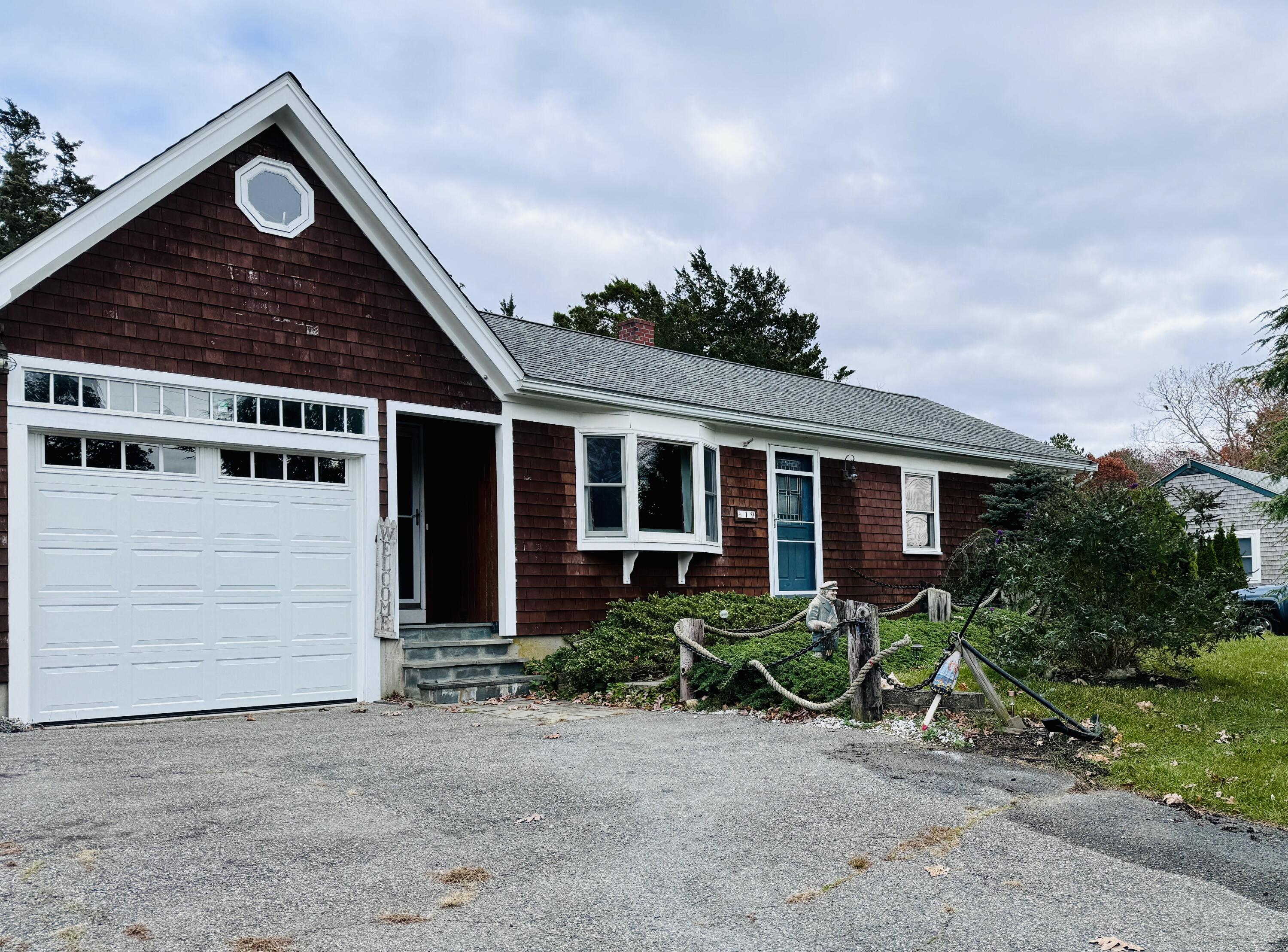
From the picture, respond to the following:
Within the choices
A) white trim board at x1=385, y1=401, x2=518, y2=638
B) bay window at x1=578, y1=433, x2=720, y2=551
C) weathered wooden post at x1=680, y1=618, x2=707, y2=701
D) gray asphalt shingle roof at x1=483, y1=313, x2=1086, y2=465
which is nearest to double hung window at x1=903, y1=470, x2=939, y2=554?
Answer: gray asphalt shingle roof at x1=483, y1=313, x2=1086, y2=465

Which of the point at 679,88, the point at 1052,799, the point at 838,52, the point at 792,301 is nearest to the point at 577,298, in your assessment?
the point at 792,301

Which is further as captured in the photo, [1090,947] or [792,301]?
[792,301]

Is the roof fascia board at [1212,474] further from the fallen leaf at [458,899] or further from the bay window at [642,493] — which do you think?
the fallen leaf at [458,899]

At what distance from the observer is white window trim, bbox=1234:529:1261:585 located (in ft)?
86.0

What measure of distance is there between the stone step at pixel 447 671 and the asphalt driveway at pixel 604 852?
3147 mm

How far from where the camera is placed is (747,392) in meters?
16.8

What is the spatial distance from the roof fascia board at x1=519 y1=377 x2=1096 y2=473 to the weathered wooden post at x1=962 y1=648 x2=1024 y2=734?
6081 mm

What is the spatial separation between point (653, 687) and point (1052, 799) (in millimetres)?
5081

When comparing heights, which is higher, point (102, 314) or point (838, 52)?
point (838, 52)

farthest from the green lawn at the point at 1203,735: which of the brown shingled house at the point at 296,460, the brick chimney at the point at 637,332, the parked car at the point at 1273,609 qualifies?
the brick chimney at the point at 637,332

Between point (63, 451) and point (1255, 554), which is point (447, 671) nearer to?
point (63, 451)

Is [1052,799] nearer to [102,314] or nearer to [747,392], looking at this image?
[102,314]

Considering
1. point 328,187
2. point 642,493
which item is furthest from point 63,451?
point 642,493

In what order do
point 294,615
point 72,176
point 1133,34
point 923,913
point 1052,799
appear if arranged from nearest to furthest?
point 923,913
point 1052,799
point 294,615
point 1133,34
point 72,176
